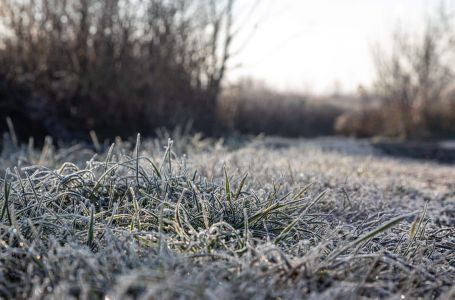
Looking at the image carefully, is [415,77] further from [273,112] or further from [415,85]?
[273,112]

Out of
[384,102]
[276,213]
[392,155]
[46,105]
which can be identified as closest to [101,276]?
[276,213]

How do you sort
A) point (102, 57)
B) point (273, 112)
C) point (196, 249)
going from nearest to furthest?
point (196, 249)
point (102, 57)
point (273, 112)

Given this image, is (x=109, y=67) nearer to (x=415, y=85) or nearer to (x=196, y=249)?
(x=196, y=249)

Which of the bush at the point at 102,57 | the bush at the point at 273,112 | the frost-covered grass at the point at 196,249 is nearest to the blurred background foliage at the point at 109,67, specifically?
the bush at the point at 102,57

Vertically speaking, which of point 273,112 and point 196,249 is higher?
point 273,112

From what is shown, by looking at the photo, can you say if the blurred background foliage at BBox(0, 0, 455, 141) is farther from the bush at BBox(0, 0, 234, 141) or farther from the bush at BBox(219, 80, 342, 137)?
the bush at BBox(219, 80, 342, 137)

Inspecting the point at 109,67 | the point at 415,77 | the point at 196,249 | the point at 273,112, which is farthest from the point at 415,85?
the point at 196,249

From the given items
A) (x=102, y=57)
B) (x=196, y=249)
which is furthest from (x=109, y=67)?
(x=196, y=249)

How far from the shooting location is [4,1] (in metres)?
6.94

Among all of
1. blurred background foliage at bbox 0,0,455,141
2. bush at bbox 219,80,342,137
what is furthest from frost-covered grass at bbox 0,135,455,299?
bush at bbox 219,80,342,137

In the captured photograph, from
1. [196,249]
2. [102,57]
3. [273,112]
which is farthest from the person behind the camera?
[273,112]

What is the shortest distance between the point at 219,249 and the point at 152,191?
70 cm

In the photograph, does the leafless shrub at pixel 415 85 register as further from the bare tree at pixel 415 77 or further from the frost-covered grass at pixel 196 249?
the frost-covered grass at pixel 196 249

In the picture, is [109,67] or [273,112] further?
[273,112]
